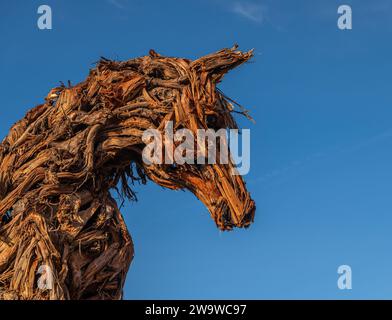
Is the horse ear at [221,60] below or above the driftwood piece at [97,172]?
above

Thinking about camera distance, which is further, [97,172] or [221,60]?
[97,172]

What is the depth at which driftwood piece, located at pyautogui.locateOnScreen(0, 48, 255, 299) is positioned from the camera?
8.05m

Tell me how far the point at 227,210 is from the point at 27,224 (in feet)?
6.23

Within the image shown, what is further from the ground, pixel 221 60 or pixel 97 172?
pixel 221 60

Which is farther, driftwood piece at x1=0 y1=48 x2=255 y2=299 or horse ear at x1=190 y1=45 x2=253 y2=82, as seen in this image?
horse ear at x1=190 y1=45 x2=253 y2=82

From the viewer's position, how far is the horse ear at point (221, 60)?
8.48m

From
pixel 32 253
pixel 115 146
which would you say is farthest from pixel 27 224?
pixel 115 146

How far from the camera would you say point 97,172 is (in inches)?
344

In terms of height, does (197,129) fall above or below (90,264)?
above

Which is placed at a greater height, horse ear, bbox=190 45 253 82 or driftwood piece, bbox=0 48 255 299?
horse ear, bbox=190 45 253 82

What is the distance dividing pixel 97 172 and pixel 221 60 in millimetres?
1696
